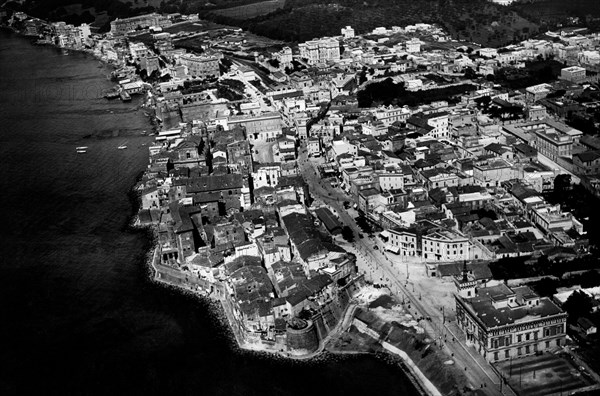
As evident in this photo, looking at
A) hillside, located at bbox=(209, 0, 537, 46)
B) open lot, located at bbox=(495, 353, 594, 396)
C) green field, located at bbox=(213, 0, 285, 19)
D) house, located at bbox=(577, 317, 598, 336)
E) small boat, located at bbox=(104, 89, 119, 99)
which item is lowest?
small boat, located at bbox=(104, 89, 119, 99)

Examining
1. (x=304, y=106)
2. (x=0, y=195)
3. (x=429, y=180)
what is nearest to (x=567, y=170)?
(x=429, y=180)

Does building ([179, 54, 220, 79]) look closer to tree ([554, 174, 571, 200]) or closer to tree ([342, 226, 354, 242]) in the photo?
tree ([342, 226, 354, 242])

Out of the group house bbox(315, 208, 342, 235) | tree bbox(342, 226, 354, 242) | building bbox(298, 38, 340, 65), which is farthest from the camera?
building bbox(298, 38, 340, 65)

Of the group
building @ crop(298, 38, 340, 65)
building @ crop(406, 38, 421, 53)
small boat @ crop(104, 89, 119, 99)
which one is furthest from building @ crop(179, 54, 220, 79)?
building @ crop(406, 38, 421, 53)

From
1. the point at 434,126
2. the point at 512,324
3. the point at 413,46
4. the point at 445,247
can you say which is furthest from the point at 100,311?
the point at 413,46

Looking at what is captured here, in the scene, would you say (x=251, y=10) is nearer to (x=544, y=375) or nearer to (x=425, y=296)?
(x=425, y=296)

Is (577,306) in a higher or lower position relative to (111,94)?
higher

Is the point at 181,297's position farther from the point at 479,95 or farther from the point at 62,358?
the point at 479,95
